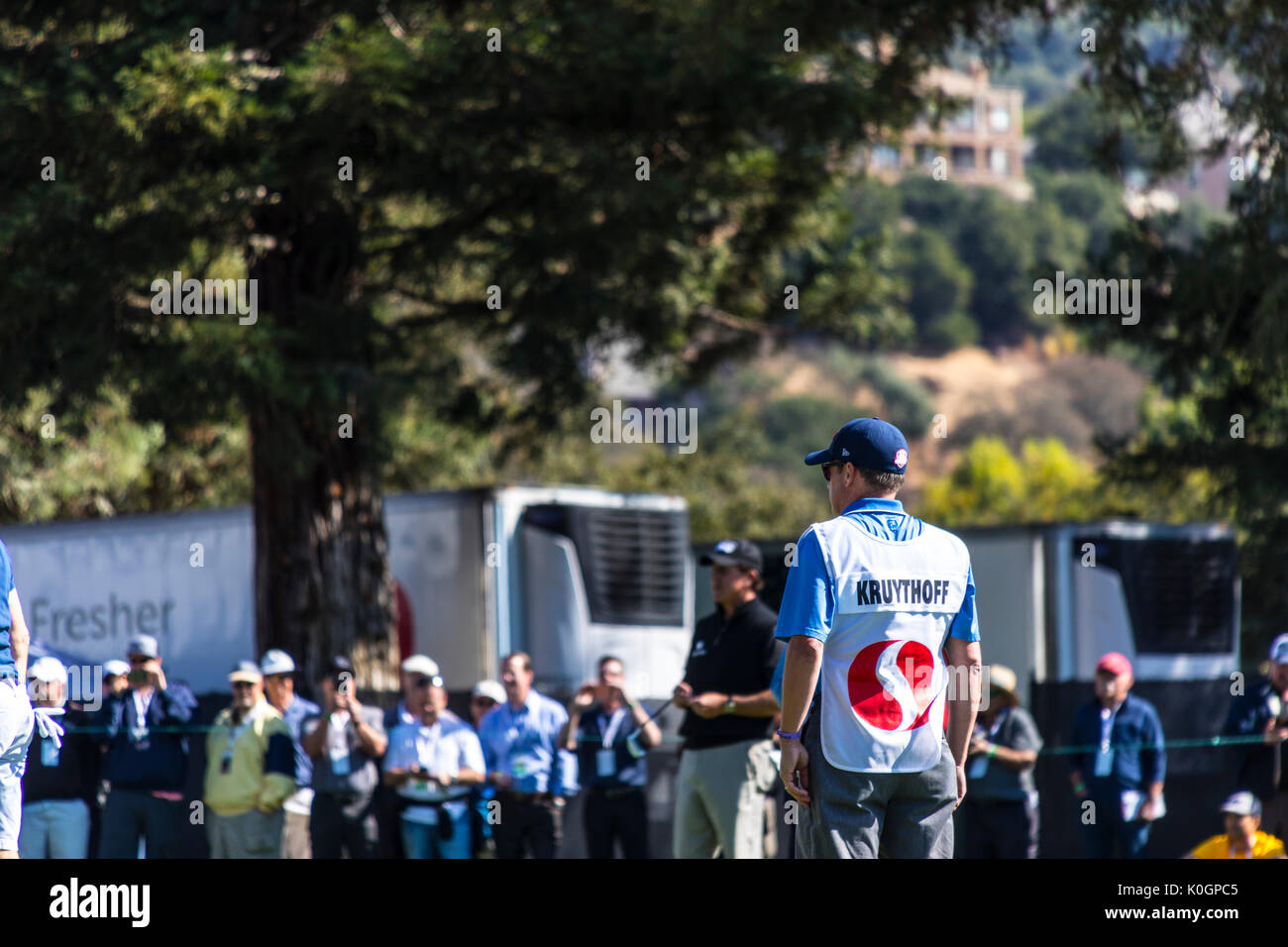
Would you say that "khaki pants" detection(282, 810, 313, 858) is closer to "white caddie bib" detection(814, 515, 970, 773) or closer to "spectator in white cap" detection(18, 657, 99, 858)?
"spectator in white cap" detection(18, 657, 99, 858)

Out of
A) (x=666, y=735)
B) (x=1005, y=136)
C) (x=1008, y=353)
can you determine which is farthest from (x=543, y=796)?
(x=1005, y=136)

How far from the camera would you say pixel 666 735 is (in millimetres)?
13445

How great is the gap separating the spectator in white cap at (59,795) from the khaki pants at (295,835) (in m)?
1.27

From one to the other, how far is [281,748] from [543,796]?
1672 millimetres

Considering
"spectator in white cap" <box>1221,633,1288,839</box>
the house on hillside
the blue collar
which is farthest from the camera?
the house on hillside

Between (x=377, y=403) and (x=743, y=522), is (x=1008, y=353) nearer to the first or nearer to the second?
(x=743, y=522)

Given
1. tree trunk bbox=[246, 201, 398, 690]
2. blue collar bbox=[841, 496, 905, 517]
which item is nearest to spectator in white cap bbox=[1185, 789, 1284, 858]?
blue collar bbox=[841, 496, 905, 517]

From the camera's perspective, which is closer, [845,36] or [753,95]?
[753,95]

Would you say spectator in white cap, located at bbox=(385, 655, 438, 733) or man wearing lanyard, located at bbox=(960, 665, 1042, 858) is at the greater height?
spectator in white cap, located at bbox=(385, 655, 438, 733)

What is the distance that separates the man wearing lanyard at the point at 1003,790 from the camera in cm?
1027

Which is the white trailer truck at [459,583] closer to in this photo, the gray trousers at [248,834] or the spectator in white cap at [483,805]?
the spectator in white cap at [483,805]

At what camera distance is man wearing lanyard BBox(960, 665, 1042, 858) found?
10273 millimetres

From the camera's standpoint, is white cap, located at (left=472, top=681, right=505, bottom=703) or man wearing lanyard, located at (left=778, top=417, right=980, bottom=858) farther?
white cap, located at (left=472, top=681, right=505, bottom=703)

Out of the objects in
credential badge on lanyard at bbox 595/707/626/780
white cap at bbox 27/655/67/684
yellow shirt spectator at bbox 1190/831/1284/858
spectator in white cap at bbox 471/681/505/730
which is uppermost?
white cap at bbox 27/655/67/684
